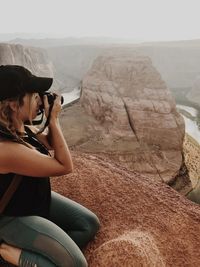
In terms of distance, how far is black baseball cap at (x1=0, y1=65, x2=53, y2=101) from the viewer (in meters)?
3.70

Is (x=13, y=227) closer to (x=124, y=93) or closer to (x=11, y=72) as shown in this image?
(x=11, y=72)

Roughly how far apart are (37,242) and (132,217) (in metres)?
2.17

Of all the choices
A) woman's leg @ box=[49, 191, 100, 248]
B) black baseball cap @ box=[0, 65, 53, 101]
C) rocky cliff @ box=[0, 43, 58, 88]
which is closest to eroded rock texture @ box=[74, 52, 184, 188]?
rocky cliff @ box=[0, 43, 58, 88]

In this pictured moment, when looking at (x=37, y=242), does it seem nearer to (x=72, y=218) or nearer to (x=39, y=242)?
(x=39, y=242)

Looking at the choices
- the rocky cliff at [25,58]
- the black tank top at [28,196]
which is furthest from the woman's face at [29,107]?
the rocky cliff at [25,58]

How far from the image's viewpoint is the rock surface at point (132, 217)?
15.6 feet

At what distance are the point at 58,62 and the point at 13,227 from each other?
107 meters

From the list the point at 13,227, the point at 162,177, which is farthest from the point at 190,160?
the point at 13,227

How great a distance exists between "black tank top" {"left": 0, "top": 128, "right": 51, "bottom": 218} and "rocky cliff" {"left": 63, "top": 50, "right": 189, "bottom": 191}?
65.5 ft

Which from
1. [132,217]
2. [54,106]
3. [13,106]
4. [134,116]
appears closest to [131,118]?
[134,116]

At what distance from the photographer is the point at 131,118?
29531 millimetres

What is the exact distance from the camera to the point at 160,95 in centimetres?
3094

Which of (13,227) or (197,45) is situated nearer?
(13,227)

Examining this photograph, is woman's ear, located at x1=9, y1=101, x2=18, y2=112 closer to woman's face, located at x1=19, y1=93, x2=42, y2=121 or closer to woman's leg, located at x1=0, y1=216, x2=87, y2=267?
woman's face, located at x1=19, y1=93, x2=42, y2=121
